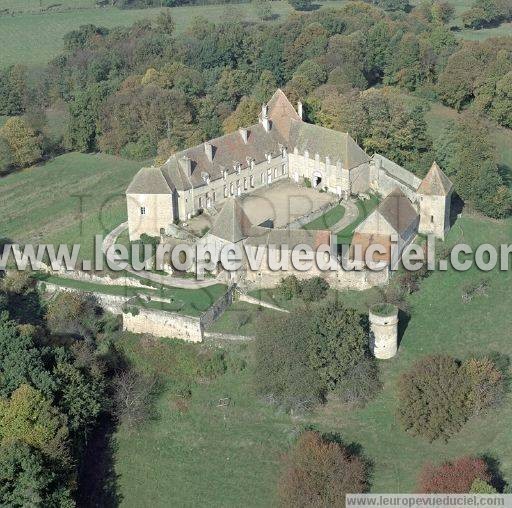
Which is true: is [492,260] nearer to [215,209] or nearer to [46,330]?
[215,209]

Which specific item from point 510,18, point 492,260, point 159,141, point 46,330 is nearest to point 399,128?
point 492,260

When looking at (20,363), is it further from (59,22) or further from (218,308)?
(59,22)

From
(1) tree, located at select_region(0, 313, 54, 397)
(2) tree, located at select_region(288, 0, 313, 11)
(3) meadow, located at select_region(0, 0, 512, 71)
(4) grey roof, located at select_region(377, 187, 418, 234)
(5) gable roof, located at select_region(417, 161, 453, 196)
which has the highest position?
(5) gable roof, located at select_region(417, 161, 453, 196)

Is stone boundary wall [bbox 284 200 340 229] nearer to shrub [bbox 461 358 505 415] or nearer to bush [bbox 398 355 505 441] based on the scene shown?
bush [bbox 398 355 505 441]

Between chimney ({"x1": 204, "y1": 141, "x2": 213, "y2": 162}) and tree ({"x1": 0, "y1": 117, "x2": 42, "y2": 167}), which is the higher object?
chimney ({"x1": 204, "y1": 141, "x2": 213, "y2": 162})

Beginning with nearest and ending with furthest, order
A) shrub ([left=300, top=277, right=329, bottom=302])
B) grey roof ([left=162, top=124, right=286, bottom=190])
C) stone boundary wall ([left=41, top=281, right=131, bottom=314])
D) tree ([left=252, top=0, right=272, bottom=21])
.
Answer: shrub ([left=300, top=277, right=329, bottom=302])
stone boundary wall ([left=41, top=281, right=131, bottom=314])
grey roof ([left=162, top=124, right=286, bottom=190])
tree ([left=252, top=0, right=272, bottom=21])

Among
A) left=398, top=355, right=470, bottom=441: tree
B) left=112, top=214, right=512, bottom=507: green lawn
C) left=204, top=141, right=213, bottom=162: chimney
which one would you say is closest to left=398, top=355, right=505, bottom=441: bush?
left=398, top=355, right=470, bottom=441: tree

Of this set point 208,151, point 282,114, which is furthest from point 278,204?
point 282,114

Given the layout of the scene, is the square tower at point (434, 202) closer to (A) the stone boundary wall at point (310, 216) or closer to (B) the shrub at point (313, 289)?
(A) the stone boundary wall at point (310, 216)
